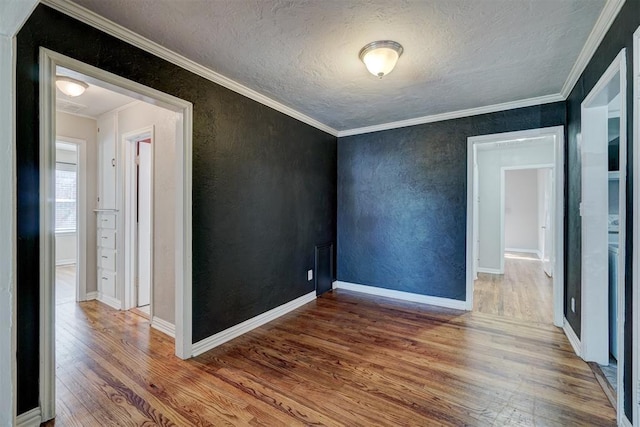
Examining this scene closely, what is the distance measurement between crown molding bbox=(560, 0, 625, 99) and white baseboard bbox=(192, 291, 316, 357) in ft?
11.8

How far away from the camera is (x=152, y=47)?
214cm

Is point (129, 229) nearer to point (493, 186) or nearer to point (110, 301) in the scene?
point (110, 301)

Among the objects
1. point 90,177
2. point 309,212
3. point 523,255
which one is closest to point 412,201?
point 309,212

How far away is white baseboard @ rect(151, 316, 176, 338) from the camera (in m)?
2.89

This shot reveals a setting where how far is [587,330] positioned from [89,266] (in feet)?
18.3

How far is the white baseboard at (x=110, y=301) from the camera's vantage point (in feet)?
11.9

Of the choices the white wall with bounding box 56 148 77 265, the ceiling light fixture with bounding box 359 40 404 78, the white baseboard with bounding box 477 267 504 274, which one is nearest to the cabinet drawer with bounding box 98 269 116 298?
the white wall with bounding box 56 148 77 265

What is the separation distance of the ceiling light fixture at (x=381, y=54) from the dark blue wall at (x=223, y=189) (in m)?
1.37

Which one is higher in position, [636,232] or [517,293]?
[636,232]

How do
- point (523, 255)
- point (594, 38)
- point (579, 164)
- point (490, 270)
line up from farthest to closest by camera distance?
point (523, 255)
point (490, 270)
point (579, 164)
point (594, 38)

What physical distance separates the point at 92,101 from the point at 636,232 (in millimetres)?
4978

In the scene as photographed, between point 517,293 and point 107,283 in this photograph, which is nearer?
point 107,283

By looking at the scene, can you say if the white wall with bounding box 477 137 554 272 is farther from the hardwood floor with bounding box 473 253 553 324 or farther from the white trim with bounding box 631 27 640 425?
the white trim with bounding box 631 27 640 425

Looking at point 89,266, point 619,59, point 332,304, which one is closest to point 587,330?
point 619,59
